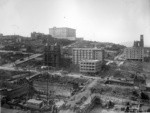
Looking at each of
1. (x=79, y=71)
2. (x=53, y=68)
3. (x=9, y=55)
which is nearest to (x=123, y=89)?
(x=79, y=71)

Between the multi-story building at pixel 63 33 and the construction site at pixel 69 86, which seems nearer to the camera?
the construction site at pixel 69 86

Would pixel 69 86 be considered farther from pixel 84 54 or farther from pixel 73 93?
pixel 84 54

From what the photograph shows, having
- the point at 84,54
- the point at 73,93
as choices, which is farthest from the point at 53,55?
the point at 73,93

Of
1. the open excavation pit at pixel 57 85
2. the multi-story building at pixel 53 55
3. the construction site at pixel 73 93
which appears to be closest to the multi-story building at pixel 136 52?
the construction site at pixel 73 93

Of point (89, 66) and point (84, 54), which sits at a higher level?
point (84, 54)

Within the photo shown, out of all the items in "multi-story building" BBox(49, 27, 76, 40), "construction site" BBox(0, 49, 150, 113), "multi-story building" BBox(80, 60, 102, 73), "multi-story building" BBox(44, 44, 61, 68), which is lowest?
"construction site" BBox(0, 49, 150, 113)

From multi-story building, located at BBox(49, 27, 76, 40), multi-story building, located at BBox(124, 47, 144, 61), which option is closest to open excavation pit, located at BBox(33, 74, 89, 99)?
multi-story building, located at BBox(124, 47, 144, 61)

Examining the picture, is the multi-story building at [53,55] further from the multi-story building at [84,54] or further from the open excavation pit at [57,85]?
the open excavation pit at [57,85]

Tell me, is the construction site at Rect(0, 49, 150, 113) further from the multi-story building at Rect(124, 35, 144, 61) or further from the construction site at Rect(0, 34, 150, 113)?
the multi-story building at Rect(124, 35, 144, 61)

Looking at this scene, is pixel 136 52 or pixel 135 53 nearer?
pixel 136 52
